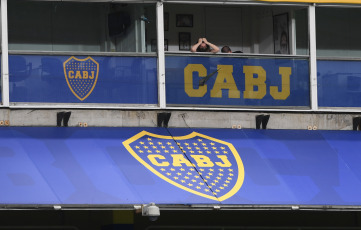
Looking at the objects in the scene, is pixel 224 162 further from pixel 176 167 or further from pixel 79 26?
pixel 79 26

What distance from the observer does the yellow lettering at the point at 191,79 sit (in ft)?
85.5

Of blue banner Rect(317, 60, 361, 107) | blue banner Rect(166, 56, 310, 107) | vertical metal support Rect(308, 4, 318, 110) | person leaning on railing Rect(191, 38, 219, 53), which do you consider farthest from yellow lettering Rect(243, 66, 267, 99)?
blue banner Rect(317, 60, 361, 107)

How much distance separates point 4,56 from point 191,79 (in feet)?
12.3

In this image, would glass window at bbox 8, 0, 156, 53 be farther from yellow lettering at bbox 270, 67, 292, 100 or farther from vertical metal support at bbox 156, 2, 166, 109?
yellow lettering at bbox 270, 67, 292, 100

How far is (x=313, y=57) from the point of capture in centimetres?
2683

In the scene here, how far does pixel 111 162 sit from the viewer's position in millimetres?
23938

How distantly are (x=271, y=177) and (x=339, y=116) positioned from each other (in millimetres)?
2907

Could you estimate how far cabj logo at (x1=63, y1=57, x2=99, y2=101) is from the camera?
25.4 m

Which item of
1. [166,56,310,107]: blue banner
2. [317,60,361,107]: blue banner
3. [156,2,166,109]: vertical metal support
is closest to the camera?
[156,2,166,109]: vertical metal support

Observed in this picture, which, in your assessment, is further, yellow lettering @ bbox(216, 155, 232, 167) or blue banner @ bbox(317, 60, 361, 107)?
blue banner @ bbox(317, 60, 361, 107)

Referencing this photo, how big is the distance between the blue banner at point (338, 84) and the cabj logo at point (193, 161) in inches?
110

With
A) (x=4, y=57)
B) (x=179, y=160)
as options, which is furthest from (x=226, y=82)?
(x=4, y=57)

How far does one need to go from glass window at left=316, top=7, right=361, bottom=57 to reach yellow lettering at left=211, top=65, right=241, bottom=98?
2.70 m
